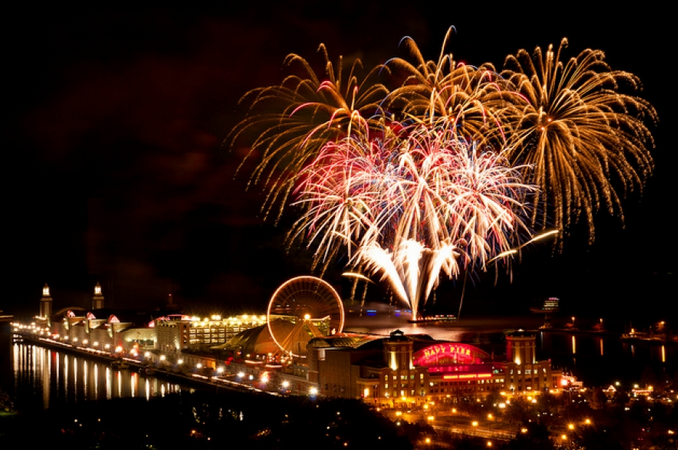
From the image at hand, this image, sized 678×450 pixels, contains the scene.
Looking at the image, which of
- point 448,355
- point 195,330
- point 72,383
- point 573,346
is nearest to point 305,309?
point 448,355

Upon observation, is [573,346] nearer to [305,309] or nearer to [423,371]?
[305,309]

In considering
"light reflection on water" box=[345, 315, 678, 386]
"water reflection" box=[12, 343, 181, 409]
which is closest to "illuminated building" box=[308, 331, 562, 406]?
"light reflection on water" box=[345, 315, 678, 386]

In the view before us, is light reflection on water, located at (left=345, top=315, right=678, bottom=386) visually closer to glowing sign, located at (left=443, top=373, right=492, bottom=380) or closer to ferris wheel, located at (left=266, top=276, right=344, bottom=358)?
glowing sign, located at (left=443, top=373, right=492, bottom=380)

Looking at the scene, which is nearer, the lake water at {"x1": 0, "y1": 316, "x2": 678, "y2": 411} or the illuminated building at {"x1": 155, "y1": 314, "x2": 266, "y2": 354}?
the lake water at {"x1": 0, "y1": 316, "x2": 678, "y2": 411}

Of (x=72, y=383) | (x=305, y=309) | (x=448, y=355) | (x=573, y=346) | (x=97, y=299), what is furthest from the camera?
(x=97, y=299)

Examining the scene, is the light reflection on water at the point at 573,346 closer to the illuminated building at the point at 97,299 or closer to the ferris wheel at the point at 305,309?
the ferris wheel at the point at 305,309

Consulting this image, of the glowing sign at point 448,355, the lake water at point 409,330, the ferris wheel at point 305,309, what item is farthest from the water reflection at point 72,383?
the glowing sign at point 448,355

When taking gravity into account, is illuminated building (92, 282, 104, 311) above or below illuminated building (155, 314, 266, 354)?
above
